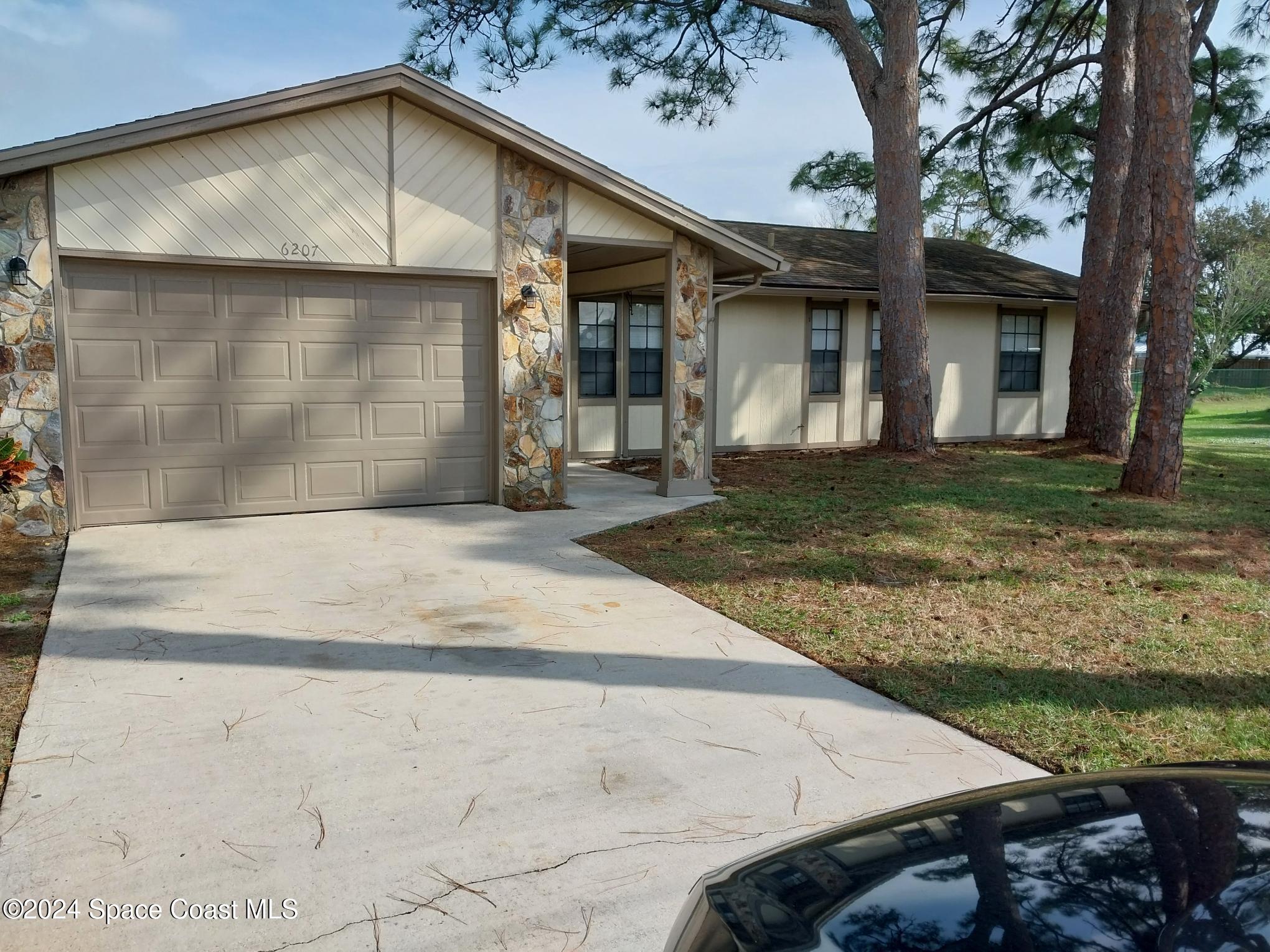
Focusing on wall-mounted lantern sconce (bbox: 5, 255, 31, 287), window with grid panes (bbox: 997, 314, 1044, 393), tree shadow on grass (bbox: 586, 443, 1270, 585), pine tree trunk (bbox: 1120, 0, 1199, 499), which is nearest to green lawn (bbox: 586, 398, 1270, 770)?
tree shadow on grass (bbox: 586, 443, 1270, 585)

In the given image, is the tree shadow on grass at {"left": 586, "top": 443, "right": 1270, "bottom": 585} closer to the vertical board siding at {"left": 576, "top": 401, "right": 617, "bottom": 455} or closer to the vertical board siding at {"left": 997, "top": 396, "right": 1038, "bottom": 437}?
the vertical board siding at {"left": 576, "top": 401, "right": 617, "bottom": 455}

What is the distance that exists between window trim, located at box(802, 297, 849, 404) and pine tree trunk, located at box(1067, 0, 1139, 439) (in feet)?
11.9

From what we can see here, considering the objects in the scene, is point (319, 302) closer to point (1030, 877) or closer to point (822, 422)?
point (1030, 877)

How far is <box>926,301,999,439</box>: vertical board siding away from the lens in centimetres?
1673

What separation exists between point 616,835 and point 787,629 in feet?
8.87

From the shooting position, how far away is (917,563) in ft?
24.7

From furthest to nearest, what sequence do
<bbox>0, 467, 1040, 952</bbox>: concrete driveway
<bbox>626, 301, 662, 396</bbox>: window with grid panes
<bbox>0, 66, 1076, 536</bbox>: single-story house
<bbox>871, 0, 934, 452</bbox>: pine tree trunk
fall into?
<bbox>626, 301, 662, 396</bbox>: window with grid panes < <bbox>871, 0, 934, 452</bbox>: pine tree trunk < <bbox>0, 66, 1076, 536</bbox>: single-story house < <bbox>0, 467, 1040, 952</bbox>: concrete driveway

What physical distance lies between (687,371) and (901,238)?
4540 millimetres

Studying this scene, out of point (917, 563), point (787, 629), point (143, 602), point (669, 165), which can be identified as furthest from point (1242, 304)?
point (143, 602)

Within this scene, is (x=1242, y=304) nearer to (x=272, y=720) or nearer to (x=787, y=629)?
(x=787, y=629)

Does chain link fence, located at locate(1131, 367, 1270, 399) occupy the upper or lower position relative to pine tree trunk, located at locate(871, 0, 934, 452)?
lower

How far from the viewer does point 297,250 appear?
877cm

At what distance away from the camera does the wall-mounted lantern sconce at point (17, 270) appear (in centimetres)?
777

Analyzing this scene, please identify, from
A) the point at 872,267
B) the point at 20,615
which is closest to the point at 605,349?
the point at 872,267
